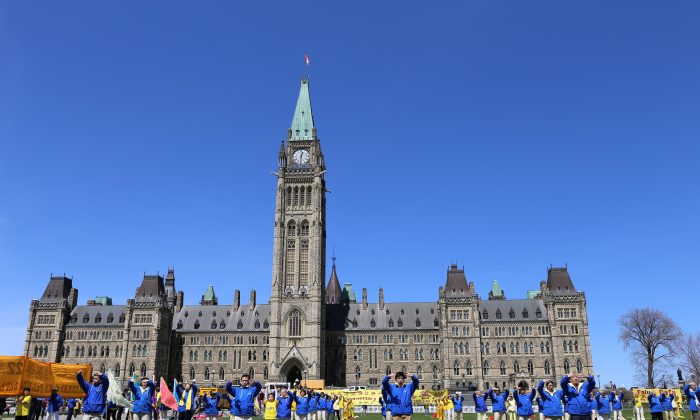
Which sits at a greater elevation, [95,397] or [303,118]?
[303,118]

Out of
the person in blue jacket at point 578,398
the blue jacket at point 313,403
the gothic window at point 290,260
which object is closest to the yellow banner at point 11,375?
the blue jacket at point 313,403

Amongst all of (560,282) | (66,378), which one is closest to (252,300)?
(560,282)

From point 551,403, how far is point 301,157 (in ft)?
303

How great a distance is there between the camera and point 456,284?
99.9 m

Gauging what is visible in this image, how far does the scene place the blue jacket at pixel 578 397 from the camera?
16062mm

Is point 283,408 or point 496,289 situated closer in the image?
point 283,408

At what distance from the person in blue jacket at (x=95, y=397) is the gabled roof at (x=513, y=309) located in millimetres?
88632

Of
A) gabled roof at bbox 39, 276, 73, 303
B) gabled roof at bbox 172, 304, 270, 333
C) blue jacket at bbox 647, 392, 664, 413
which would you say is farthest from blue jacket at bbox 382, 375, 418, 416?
gabled roof at bbox 39, 276, 73, 303

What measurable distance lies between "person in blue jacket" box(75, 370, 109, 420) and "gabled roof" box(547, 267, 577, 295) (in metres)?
91.1

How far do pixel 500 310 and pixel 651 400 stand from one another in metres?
74.2

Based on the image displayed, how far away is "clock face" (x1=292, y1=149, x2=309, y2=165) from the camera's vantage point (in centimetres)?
10631

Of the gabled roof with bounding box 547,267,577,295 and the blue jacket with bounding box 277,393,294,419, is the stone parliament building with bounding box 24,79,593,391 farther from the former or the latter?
the blue jacket with bounding box 277,393,294,419

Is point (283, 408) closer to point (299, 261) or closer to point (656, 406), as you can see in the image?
point (656, 406)

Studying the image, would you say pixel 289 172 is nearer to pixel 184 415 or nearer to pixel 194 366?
pixel 194 366
